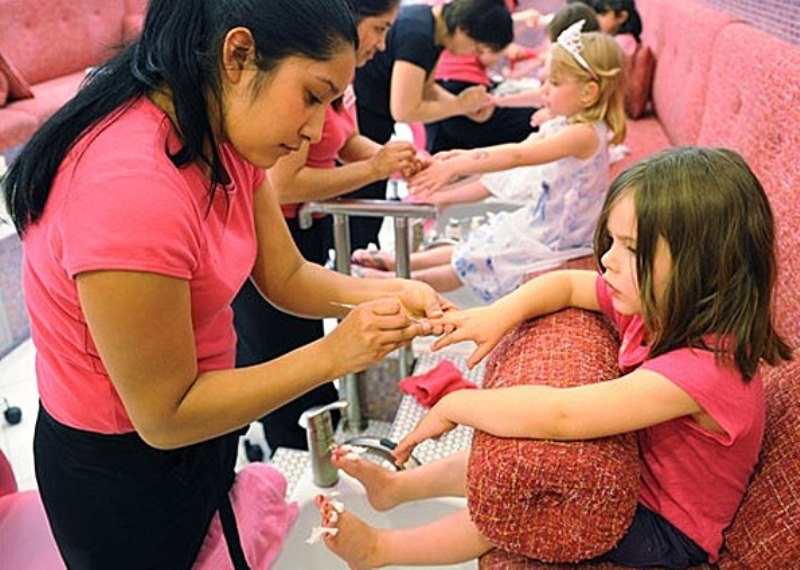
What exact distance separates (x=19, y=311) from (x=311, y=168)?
6.46 ft

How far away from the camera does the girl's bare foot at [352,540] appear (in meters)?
1.29

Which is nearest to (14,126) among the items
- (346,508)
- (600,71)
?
(600,71)

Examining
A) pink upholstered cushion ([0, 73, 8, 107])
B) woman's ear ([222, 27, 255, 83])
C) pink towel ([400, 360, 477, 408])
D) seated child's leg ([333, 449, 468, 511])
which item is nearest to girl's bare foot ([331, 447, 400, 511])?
seated child's leg ([333, 449, 468, 511])

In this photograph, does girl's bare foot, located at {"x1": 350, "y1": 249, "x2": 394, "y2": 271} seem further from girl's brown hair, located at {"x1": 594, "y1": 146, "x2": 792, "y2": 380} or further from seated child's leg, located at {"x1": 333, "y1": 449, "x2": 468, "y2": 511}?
girl's brown hair, located at {"x1": 594, "y1": 146, "x2": 792, "y2": 380}

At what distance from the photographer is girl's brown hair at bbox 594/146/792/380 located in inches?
42.4

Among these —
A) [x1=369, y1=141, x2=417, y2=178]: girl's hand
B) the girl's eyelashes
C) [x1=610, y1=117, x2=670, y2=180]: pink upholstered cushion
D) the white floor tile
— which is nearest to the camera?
the girl's eyelashes

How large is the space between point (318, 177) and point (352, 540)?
2.61ft

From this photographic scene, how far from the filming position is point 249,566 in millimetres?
1207

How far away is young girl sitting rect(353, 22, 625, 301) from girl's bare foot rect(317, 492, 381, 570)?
89 cm

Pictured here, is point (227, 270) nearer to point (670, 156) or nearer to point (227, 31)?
point (227, 31)

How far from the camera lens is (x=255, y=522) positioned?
1.28m

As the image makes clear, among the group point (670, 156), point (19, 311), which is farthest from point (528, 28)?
point (670, 156)

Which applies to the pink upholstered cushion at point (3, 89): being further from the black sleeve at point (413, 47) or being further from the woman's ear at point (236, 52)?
the woman's ear at point (236, 52)

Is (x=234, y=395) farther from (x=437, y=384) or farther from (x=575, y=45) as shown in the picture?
(x=575, y=45)
